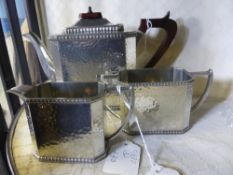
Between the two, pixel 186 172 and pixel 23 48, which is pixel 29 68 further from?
pixel 186 172

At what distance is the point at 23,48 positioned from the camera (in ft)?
2.46

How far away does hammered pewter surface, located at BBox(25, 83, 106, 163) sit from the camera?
378 mm

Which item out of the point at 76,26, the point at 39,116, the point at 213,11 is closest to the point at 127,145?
the point at 39,116

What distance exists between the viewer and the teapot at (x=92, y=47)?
556 millimetres

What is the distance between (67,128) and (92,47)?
265 millimetres

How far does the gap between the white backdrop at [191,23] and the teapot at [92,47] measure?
0.23ft

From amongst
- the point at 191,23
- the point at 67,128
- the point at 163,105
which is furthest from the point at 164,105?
the point at 191,23

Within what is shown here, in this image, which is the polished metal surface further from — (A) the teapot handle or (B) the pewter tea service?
(A) the teapot handle

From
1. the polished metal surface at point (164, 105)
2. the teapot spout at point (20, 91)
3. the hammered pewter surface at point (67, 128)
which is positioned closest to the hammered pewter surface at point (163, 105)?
the polished metal surface at point (164, 105)

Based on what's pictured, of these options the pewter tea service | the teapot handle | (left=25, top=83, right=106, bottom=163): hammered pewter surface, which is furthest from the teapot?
(left=25, top=83, right=106, bottom=163): hammered pewter surface

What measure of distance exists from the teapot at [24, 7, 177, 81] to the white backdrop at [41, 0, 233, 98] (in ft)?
0.23

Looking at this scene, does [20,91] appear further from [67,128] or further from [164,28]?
[164,28]

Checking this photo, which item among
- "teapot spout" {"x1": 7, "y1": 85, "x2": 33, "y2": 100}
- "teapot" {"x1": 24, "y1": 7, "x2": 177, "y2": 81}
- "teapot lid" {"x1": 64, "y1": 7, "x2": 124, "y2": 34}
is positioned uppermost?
"teapot lid" {"x1": 64, "y1": 7, "x2": 124, "y2": 34}

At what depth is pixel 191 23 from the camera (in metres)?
0.67
